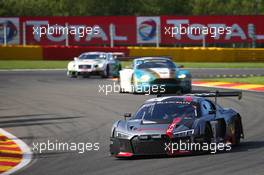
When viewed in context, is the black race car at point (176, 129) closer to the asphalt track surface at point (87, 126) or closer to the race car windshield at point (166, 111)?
the race car windshield at point (166, 111)

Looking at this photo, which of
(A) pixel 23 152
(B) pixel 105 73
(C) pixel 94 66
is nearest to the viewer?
(A) pixel 23 152

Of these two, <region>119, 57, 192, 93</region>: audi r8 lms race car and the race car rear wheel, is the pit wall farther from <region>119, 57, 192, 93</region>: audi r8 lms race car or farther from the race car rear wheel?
<region>119, 57, 192, 93</region>: audi r8 lms race car

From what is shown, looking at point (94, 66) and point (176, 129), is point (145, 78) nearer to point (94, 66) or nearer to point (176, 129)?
point (94, 66)

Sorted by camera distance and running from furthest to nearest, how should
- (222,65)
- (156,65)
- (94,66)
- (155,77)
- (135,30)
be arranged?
(135,30) < (222,65) < (94,66) < (156,65) < (155,77)

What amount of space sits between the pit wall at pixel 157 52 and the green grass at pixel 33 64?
845mm

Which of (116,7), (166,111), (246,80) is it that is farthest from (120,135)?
(116,7)

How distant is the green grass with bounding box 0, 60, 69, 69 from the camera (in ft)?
154

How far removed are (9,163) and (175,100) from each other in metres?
3.02

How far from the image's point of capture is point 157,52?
50.8m

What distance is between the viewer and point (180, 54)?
170 ft

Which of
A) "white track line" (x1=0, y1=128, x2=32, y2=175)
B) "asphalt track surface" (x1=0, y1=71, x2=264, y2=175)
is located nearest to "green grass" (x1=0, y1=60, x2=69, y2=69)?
"asphalt track surface" (x1=0, y1=71, x2=264, y2=175)

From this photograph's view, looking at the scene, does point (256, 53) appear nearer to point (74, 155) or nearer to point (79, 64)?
point (79, 64)

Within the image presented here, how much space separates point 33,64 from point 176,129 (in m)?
37.4

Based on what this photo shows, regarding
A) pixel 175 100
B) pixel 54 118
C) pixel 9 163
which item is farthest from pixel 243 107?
pixel 9 163
